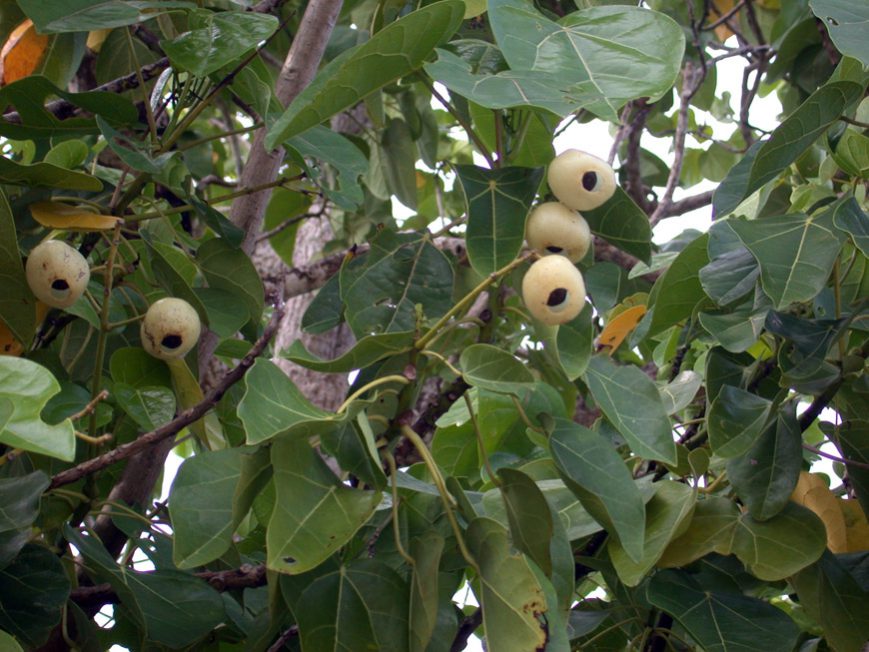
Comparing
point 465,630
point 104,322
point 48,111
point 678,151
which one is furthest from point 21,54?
point 678,151

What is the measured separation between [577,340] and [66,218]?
619 millimetres

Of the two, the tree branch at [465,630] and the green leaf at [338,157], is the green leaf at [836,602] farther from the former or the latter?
the green leaf at [338,157]

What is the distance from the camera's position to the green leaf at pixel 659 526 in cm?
116

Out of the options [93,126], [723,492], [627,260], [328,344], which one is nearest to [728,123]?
[627,260]

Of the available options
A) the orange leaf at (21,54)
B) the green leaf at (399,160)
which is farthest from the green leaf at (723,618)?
the green leaf at (399,160)

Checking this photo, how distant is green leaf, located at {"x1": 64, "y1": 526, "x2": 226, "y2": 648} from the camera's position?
3.85 ft

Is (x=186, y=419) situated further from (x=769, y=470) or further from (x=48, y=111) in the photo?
(x=769, y=470)

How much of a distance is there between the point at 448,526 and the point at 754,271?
1.55 ft

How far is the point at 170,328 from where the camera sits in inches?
50.0

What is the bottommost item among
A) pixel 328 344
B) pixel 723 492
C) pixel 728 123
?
pixel 328 344

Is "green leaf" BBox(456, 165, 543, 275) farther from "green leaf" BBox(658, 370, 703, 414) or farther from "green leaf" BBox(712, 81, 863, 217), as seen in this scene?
"green leaf" BBox(658, 370, 703, 414)

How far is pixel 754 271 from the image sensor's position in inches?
49.8

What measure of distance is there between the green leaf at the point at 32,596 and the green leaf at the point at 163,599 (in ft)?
0.13

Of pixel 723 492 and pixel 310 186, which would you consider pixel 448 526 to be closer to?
pixel 723 492
